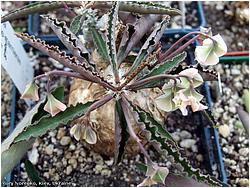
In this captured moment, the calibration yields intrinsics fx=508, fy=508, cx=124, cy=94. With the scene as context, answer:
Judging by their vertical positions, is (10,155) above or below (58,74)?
below

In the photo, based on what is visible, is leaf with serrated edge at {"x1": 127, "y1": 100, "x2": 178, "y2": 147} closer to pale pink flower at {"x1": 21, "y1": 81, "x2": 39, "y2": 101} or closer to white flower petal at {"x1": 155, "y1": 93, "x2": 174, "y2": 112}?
white flower petal at {"x1": 155, "y1": 93, "x2": 174, "y2": 112}

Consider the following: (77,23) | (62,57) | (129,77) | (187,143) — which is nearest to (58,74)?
(62,57)

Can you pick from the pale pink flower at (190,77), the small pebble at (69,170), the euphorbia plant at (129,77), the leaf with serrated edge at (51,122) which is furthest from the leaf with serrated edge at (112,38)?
the small pebble at (69,170)

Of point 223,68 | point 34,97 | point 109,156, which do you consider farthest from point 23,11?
point 223,68

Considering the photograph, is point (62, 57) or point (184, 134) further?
point (184, 134)

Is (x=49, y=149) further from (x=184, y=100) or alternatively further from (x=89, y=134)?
(x=184, y=100)

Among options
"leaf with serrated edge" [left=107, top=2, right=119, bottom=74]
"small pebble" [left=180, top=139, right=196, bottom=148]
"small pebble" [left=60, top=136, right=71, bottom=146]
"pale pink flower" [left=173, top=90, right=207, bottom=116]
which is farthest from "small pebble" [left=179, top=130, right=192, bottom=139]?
"pale pink flower" [left=173, top=90, right=207, bottom=116]

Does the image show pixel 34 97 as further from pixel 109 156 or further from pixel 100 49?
pixel 109 156
